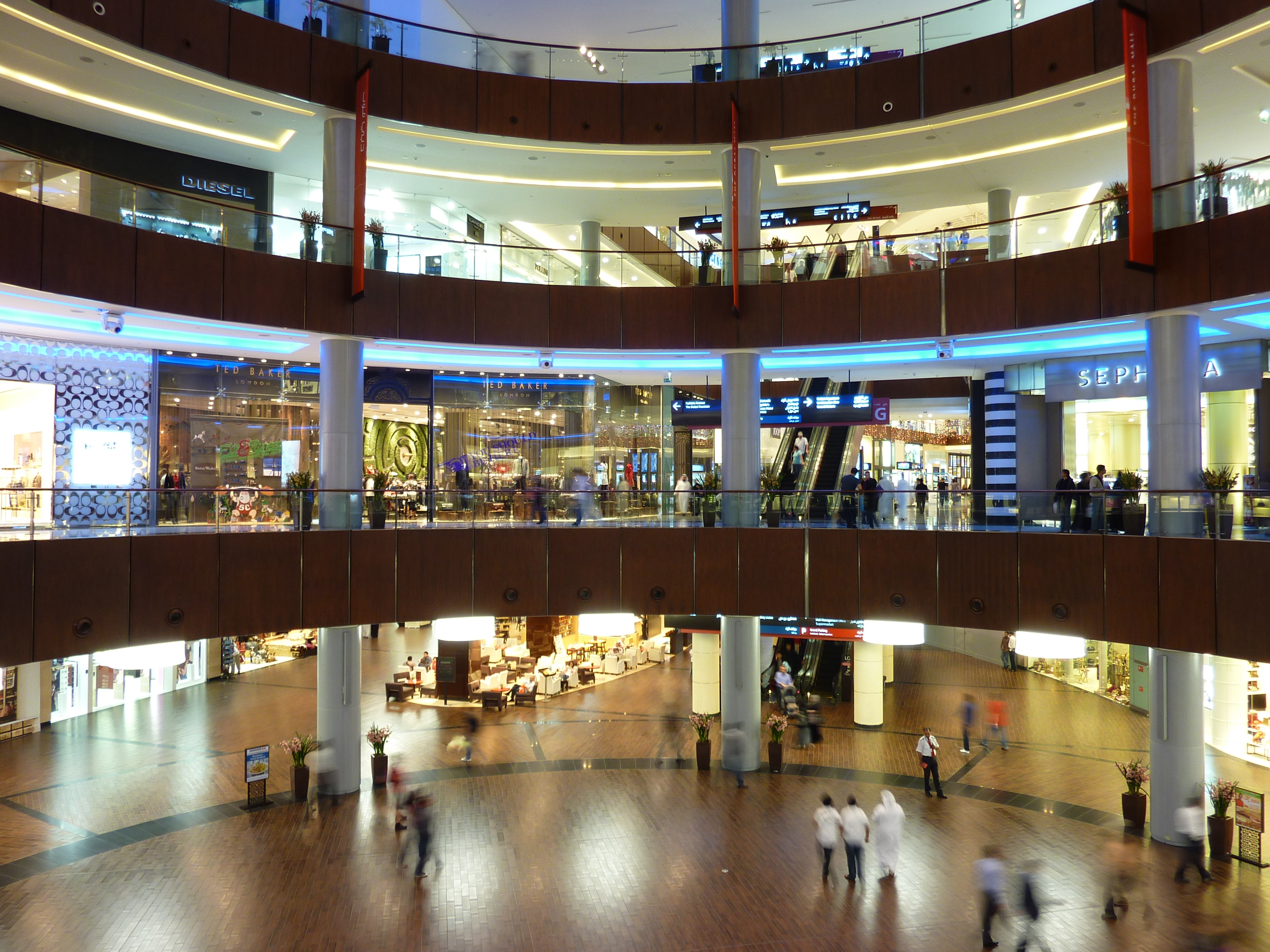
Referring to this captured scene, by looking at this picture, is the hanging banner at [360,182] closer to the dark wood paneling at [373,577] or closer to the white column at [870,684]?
the dark wood paneling at [373,577]

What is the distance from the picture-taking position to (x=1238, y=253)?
1273cm

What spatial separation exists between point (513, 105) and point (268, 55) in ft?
16.0

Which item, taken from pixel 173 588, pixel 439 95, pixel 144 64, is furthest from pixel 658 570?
pixel 144 64

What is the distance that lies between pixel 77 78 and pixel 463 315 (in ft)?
26.8

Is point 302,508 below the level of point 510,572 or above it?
above

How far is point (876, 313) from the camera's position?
1717cm

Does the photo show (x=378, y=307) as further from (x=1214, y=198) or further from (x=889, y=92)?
(x=1214, y=198)

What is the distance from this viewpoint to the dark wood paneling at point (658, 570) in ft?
56.2

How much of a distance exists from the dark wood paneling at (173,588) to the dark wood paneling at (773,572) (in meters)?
9.98

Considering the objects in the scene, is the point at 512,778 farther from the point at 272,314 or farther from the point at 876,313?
the point at 876,313

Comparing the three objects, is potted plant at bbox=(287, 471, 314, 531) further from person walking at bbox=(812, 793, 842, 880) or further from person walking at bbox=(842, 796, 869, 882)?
person walking at bbox=(842, 796, 869, 882)

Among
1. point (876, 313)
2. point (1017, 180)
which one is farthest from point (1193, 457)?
point (1017, 180)

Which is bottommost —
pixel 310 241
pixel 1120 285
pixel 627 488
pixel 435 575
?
pixel 435 575

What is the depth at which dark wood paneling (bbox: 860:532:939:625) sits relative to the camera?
15703 mm
